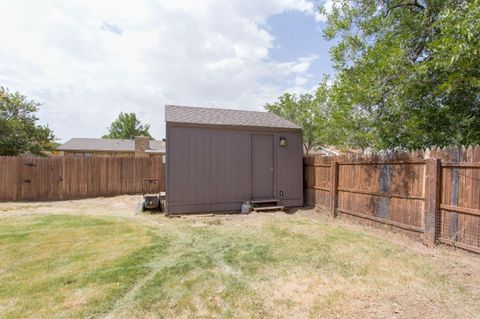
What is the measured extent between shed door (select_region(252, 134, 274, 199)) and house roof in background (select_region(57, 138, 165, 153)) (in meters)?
17.5

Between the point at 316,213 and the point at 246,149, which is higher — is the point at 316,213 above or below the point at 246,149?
below

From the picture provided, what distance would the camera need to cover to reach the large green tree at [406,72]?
4.36 m

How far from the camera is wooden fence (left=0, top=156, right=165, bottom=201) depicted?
30.3 feet

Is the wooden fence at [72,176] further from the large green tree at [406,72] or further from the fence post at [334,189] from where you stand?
the large green tree at [406,72]

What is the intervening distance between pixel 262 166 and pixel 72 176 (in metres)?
7.37

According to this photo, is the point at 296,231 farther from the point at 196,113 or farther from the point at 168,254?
the point at 196,113

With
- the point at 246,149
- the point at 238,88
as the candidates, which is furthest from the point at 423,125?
the point at 238,88

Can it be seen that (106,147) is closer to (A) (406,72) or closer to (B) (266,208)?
(B) (266,208)

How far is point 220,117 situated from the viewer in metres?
7.99

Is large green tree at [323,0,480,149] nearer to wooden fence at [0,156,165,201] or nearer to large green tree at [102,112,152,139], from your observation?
wooden fence at [0,156,165,201]

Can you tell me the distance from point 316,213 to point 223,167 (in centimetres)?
297

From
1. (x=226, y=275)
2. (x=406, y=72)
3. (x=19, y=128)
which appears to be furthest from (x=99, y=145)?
(x=406, y=72)

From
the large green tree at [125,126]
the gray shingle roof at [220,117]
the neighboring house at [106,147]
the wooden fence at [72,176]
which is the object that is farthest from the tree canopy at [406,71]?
the large green tree at [125,126]

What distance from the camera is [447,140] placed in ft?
18.7
